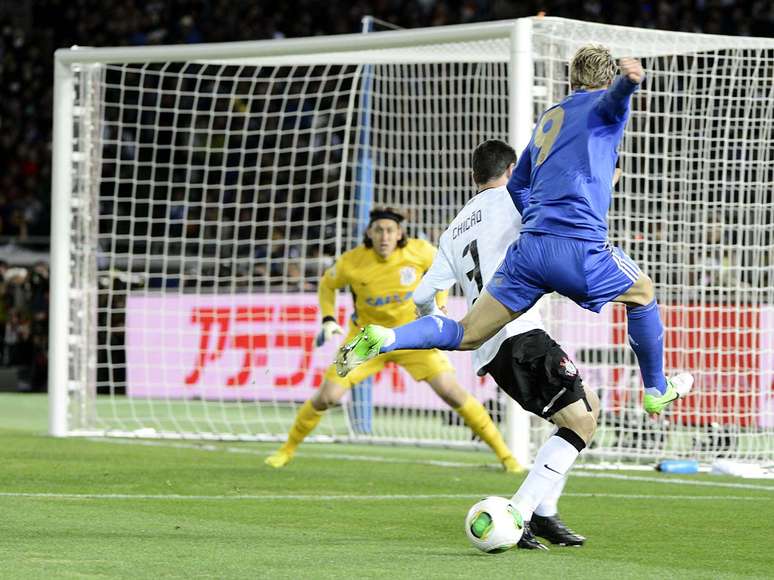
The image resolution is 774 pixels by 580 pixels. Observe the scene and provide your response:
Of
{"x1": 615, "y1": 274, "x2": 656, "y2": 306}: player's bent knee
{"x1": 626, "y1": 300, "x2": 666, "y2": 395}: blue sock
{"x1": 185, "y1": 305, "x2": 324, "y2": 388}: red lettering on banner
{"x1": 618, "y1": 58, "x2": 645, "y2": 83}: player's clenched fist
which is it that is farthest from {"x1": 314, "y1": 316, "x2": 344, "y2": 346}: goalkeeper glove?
{"x1": 618, "y1": 58, "x2": 645, "y2": 83}: player's clenched fist

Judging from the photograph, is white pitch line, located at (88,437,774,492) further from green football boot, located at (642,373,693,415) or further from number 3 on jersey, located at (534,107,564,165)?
number 3 on jersey, located at (534,107,564,165)

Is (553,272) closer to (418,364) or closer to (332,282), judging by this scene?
(418,364)

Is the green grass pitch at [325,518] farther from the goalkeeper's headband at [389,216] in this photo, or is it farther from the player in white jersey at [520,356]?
the goalkeeper's headband at [389,216]

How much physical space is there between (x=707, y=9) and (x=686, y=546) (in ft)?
56.2

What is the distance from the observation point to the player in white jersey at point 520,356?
649 cm

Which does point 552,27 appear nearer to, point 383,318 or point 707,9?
point 383,318

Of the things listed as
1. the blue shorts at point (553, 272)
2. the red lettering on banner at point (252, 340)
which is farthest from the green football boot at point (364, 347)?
the red lettering on banner at point (252, 340)

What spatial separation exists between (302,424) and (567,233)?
16.1 feet

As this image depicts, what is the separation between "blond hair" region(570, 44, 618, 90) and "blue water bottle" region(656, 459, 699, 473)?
198 inches

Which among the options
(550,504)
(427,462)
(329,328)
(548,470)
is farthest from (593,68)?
(427,462)

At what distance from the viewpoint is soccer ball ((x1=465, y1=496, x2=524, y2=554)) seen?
5.95 metres

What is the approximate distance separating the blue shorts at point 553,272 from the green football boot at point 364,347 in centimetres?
58

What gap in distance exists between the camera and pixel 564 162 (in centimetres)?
633

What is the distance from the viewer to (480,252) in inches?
279
